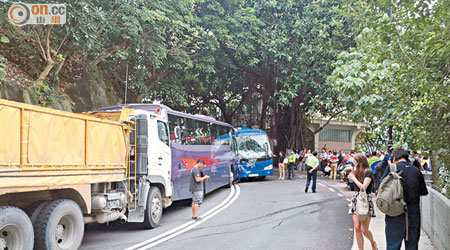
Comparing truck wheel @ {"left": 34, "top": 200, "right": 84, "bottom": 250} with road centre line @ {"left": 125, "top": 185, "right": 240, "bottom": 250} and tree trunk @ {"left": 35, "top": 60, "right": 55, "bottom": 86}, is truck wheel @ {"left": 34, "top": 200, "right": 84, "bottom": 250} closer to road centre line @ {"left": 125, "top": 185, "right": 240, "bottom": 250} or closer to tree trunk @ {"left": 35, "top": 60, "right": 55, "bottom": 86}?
road centre line @ {"left": 125, "top": 185, "right": 240, "bottom": 250}

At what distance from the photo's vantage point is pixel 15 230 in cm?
530

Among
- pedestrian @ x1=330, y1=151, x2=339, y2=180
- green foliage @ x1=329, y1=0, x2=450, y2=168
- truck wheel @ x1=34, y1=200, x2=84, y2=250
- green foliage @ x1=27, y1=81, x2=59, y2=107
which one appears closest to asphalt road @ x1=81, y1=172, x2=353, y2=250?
truck wheel @ x1=34, y1=200, x2=84, y2=250

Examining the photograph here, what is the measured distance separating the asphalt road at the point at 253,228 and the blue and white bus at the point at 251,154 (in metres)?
7.49

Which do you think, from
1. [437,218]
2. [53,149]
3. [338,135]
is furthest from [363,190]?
[338,135]

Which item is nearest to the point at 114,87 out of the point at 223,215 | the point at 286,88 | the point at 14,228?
the point at 286,88

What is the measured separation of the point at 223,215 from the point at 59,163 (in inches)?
211

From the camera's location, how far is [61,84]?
17906mm

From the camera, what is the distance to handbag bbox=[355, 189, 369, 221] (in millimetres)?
6422

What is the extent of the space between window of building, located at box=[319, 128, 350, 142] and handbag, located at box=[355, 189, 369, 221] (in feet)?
120

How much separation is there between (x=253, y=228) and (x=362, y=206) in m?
3.01

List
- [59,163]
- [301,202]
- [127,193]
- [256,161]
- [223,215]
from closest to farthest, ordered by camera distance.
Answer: [59,163]
[127,193]
[223,215]
[301,202]
[256,161]

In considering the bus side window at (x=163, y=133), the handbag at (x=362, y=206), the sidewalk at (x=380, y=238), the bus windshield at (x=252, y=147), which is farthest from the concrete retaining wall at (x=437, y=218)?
the bus windshield at (x=252, y=147)

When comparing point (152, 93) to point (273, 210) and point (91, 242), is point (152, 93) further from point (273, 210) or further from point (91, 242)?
point (91, 242)

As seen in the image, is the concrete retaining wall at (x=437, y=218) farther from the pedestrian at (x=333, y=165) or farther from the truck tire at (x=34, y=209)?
the pedestrian at (x=333, y=165)
